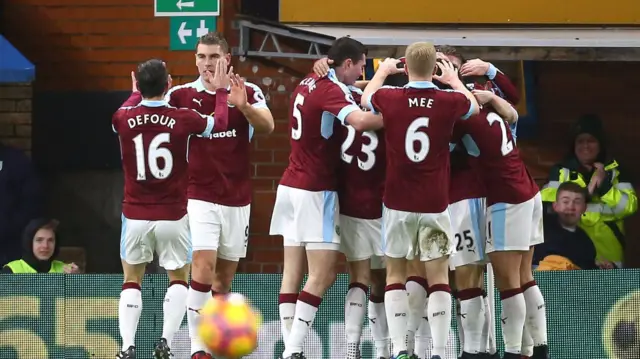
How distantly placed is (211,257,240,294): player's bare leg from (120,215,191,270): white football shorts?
1.40 ft

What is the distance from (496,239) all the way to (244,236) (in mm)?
2065

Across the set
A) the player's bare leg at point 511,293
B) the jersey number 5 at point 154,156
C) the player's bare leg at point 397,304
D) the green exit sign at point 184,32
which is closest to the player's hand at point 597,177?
the player's bare leg at point 511,293

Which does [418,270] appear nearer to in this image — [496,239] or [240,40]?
[496,239]

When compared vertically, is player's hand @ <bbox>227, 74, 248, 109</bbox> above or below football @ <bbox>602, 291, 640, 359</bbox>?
above

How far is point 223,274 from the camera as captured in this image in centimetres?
1203

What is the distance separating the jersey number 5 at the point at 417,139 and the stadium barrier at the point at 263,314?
250 cm

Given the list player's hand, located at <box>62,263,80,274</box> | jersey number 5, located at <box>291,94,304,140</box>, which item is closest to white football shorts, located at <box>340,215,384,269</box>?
jersey number 5, located at <box>291,94,304,140</box>

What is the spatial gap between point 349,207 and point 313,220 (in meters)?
0.36

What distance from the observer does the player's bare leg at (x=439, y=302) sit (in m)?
11.0

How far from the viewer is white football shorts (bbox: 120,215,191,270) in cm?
1145

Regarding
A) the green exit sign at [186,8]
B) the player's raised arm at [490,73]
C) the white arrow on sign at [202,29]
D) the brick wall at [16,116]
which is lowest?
the player's raised arm at [490,73]

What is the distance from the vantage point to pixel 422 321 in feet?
38.4

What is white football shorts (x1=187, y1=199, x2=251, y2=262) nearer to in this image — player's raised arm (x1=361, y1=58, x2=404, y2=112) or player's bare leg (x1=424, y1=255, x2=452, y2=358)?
player's raised arm (x1=361, y1=58, x2=404, y2=112)

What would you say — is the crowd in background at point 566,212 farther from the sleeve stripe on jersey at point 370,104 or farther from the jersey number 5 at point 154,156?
the sleeve stripe on jersey at point 370,104
